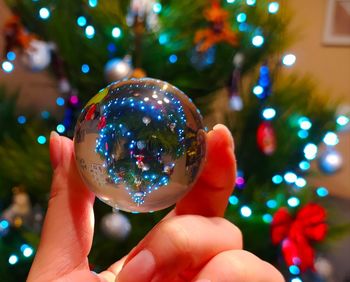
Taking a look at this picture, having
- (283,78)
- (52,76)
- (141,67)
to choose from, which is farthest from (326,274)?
(52,76)

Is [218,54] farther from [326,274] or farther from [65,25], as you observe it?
[326,274]

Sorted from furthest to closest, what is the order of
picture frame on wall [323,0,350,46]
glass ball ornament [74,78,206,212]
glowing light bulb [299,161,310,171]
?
picture frame on wall [323,0,350,46]
glowing light bulb [299,161,310,171]
glass ball ornament [74,78,206,212]

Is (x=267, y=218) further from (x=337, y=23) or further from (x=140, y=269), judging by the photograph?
(x=337, y=23)

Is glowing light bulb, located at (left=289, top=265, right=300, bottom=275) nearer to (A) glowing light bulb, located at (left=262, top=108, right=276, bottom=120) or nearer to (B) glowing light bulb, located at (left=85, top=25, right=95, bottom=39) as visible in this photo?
(A) glowing light bulb, located at (left=262, top=108, right=276, bottom=120)

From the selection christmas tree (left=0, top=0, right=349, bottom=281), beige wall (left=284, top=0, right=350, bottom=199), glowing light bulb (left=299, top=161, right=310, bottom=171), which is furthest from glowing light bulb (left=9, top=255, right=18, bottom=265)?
beige wall (left=284, top=0, right=350, bottom=199)

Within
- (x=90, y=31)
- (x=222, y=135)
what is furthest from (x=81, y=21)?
(x=222, y=135)

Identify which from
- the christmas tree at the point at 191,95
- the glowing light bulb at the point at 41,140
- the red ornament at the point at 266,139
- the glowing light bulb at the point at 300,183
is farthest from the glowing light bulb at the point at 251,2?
the glowing light bulb at the point at 41,140
